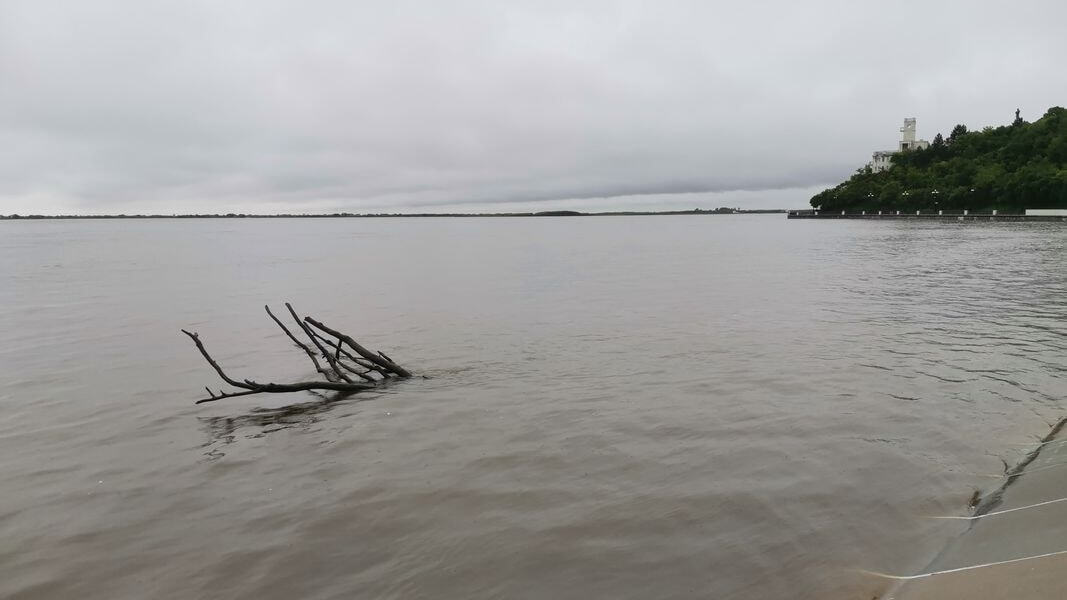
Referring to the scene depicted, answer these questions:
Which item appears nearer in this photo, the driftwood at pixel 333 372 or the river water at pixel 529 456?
the river water at pixel 529 456

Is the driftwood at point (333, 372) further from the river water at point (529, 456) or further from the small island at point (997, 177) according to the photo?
the small island at point (997, 177)

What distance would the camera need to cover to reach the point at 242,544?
7.12 meters

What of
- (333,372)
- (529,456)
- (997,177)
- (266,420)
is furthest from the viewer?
(997,177)

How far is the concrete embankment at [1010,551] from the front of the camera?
4.88 meters

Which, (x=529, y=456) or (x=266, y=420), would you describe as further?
(x=266, y=420)

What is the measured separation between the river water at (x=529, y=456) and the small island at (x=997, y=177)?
149 m

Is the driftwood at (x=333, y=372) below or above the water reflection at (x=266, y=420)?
above

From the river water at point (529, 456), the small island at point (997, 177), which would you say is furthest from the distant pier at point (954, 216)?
the river water at point (529, 456)

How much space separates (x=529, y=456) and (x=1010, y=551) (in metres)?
5.70

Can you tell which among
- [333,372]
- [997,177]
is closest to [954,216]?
[997,177]

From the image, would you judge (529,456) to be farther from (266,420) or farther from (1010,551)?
(1010,551)

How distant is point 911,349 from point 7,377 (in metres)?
21.9

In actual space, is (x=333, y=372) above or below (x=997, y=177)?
below

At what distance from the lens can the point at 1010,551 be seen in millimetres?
5555
